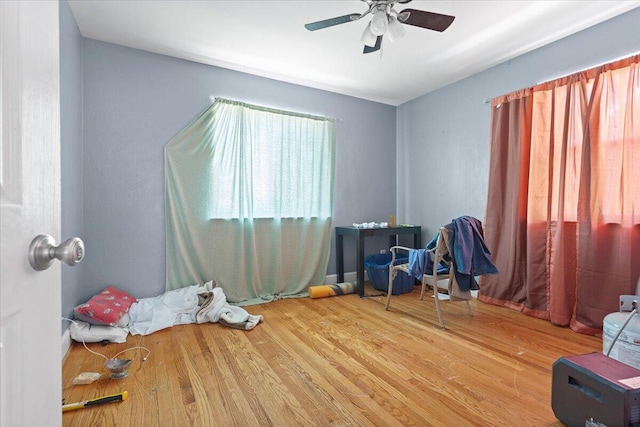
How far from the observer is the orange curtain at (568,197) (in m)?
2.35

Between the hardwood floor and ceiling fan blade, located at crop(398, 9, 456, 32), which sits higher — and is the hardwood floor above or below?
below

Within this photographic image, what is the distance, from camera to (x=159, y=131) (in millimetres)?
3061

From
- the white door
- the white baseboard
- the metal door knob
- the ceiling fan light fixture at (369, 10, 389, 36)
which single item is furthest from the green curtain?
the metal door knob

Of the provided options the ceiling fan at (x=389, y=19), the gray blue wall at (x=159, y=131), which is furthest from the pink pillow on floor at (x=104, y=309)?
the ceiling fan at (x=389, y=19)

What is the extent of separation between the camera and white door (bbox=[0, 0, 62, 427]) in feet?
1.44

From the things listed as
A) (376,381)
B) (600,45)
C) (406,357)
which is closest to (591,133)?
(600,45)

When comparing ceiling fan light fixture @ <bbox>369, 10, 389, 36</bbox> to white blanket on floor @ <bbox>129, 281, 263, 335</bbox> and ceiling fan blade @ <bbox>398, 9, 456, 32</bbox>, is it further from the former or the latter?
white blanket on floor @ <bbox>129, 281, 263, 335</bbox>

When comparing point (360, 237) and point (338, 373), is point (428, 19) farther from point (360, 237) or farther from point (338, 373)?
point (338, 373)

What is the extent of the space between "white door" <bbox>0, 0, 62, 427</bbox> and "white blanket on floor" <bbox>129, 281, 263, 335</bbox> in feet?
7.00

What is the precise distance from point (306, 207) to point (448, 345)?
7.00ft

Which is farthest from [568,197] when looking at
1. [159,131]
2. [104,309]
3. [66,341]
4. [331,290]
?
[66,341]

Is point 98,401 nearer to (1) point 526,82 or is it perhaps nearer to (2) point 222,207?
(2) point 222,207

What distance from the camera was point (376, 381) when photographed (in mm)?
1795

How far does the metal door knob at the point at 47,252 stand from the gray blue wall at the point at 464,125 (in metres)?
3.56
